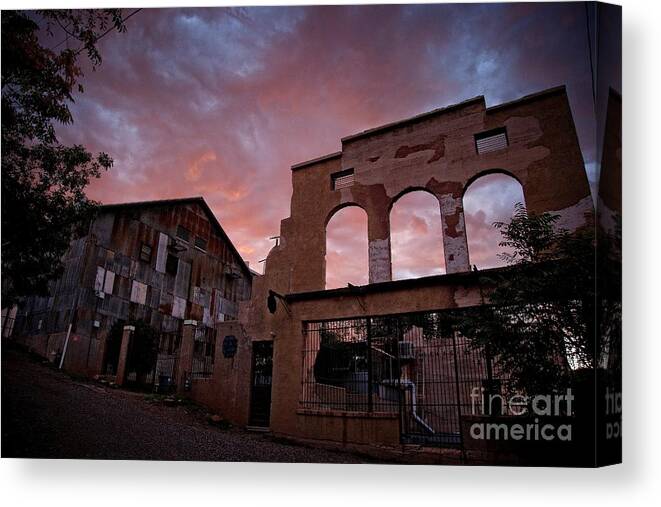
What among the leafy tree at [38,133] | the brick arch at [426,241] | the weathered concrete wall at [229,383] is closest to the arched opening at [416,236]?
the brick arch at [426,241]

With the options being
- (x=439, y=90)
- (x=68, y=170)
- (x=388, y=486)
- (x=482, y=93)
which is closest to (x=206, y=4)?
(x=68, y=170)

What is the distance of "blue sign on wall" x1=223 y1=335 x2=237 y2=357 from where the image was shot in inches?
322

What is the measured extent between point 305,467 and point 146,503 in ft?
5.21

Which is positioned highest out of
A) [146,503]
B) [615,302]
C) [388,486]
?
[615,302]

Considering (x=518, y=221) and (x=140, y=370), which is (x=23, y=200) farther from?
(x=518, y=221)

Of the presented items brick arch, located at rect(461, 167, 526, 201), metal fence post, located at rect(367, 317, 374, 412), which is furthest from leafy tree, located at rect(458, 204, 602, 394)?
metal fence post, located at rect(367, 317, 374, 412)

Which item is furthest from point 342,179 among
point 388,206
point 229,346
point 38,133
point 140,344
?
point 140,344

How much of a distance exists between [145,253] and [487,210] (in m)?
7.43

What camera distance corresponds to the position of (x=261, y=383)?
7699 millimetres

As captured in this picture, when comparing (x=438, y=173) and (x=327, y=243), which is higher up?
(x=438, y=173)

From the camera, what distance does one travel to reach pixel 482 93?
612 cm

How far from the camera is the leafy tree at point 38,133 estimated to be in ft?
17.5

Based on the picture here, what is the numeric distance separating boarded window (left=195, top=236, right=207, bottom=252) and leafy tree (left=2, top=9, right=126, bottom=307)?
473 cm

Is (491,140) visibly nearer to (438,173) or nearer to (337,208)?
(438,173)
